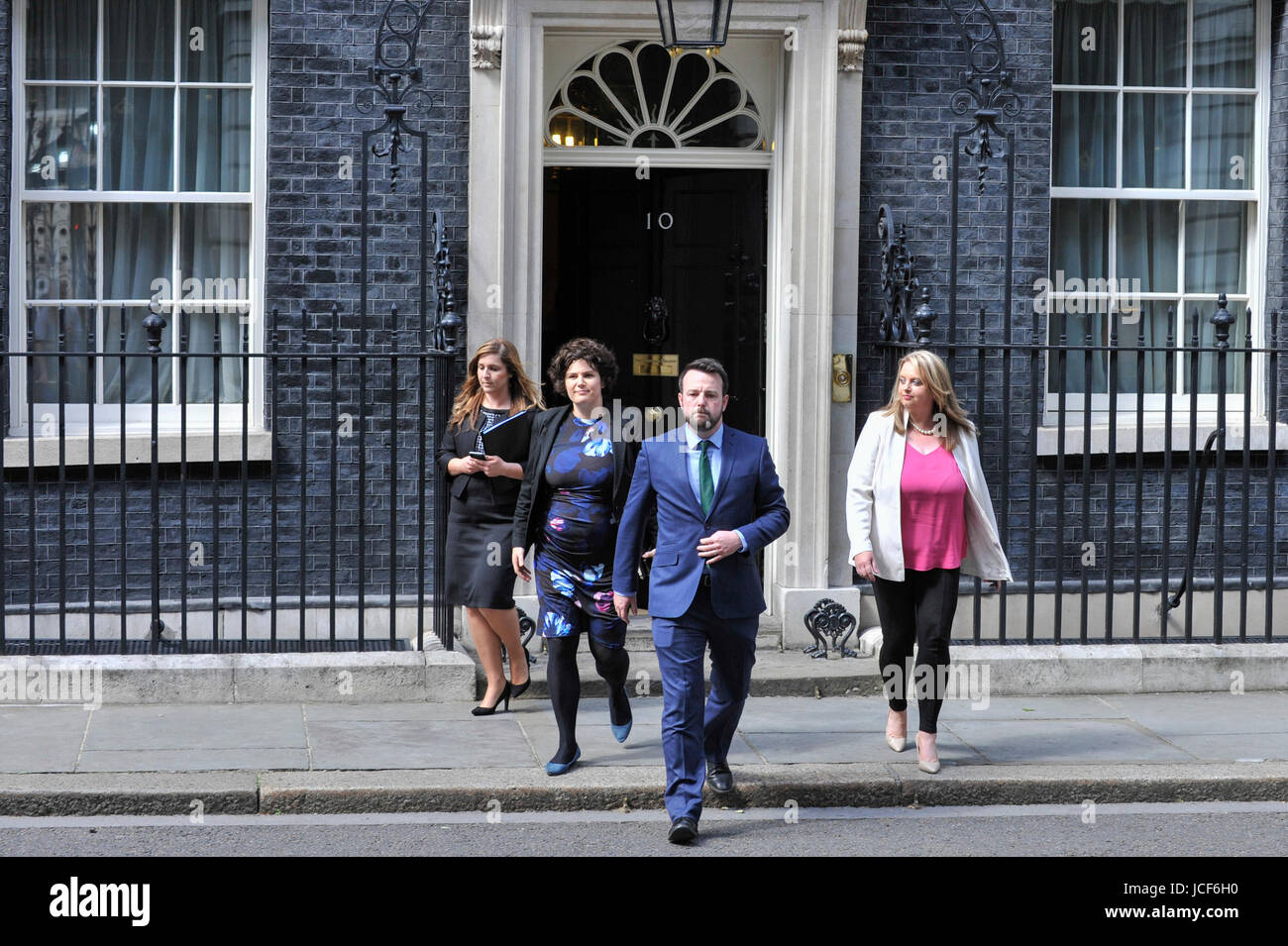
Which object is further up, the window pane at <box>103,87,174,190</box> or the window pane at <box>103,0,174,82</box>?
the window pane at <box>103,0,174,82</box>

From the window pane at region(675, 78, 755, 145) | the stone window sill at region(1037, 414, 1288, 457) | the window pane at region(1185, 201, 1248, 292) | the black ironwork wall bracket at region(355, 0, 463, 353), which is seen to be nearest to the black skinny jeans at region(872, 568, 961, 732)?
the stone window sill at region(1037, 414, 1288, 457)

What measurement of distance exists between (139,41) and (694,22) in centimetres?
326

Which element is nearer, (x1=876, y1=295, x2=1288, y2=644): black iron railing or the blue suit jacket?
the blue suit jacket

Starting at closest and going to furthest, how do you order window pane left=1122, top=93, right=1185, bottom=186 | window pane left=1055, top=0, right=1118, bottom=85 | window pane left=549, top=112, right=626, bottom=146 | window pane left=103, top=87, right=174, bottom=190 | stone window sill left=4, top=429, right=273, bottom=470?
stone window sill left=4, top=429, right=273, bottom=470, window pane left=103, top=87, right=174, bottom=190, window pane left=549, top=112, right=626, bottom=146, window pane left=1055, top=0, right=1118, bottom=85, window pane left=1122, top=93, right=1185, bottom=186

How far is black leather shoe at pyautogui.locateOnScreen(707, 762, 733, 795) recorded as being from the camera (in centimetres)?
644

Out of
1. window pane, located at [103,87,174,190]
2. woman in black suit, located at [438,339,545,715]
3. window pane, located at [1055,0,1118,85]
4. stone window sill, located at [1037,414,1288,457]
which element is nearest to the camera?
woman in black suit, located at [438,339,545,715]

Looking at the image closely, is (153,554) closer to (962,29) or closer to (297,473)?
(297,473)

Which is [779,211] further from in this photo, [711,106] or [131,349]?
[131,349]

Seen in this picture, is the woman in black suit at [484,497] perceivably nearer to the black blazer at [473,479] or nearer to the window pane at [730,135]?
the black blazer at [473,479]

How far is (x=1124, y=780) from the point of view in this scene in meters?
6.73

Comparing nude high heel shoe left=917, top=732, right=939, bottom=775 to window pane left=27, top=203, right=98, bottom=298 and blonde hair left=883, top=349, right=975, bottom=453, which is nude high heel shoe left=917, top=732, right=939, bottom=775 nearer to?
blonde hair left=883, top=349, right=975, bottom=453

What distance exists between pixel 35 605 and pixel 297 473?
156 cm

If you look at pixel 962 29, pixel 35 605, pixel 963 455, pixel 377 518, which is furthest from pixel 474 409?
pixel 962 29

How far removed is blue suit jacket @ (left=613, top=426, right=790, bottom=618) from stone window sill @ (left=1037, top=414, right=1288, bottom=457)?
3846mm
